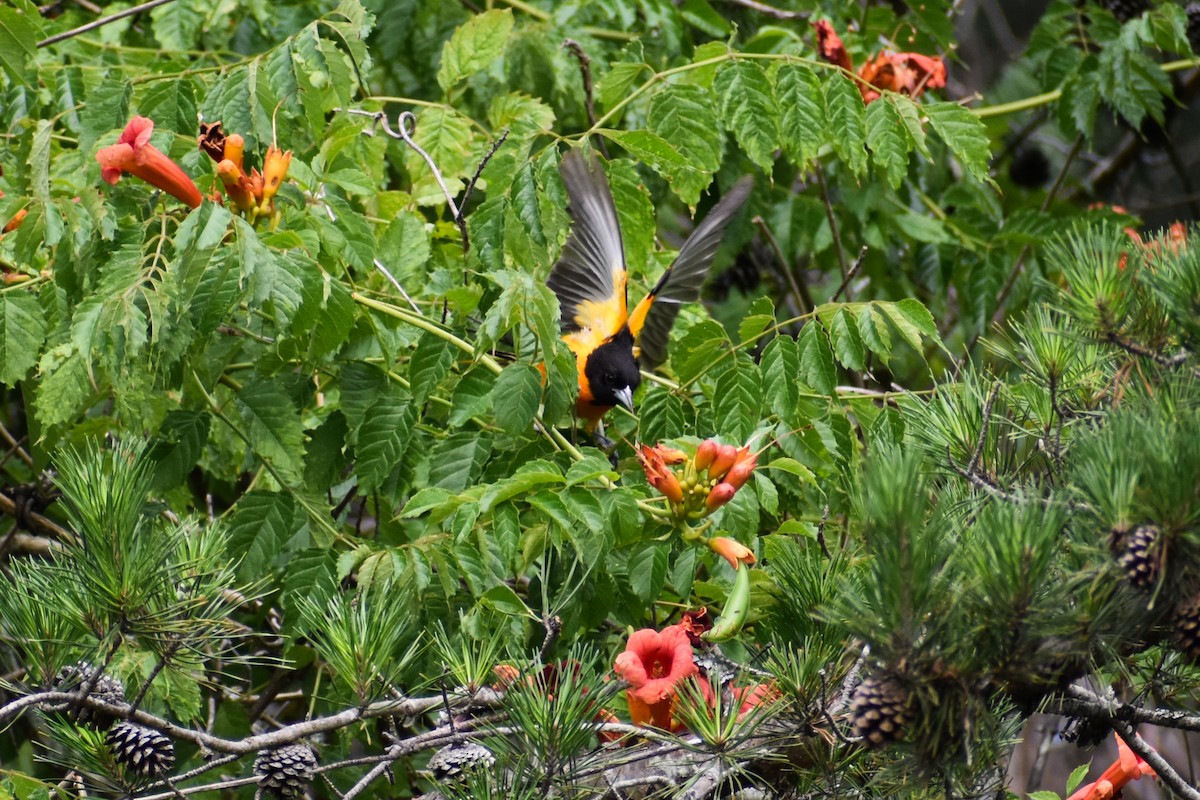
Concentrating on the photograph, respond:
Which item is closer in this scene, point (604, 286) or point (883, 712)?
point (883, 712)

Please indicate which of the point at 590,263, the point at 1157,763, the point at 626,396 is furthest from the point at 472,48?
the point at 1157,763

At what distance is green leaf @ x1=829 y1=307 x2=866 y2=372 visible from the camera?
7.71ft

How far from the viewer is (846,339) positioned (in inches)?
93.5

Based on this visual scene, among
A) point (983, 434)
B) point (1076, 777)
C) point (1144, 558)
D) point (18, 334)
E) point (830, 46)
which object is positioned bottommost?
point (1076, 777)

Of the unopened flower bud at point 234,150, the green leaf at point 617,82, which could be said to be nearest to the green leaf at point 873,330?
the green leaf at point 617,82

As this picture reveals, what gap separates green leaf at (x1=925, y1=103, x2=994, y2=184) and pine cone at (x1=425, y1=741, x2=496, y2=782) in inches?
69.4

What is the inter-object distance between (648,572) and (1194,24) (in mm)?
3692

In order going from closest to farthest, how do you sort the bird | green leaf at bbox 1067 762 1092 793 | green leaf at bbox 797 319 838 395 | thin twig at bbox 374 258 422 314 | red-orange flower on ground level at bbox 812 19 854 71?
green leaf at bbox 1067 762 1092 793 → green leaf at bbox 797 319 838 395 → thin twig at bbox 374 258 422 314 → the bird → red-orange flower on ground level at bbox 812 19 854 71

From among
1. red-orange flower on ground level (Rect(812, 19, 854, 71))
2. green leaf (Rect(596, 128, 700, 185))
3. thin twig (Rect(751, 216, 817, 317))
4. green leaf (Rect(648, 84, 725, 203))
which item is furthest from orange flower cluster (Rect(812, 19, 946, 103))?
green leaf (Rect(596, 128, 700, 185))

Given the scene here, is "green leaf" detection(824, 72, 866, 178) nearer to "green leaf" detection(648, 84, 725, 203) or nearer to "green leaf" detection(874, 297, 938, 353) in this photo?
"green leaf" detection(648, 84, 725, 203)

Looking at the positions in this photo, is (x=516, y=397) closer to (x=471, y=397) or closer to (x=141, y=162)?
(x=471, y=397)

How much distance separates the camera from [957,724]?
126 cm

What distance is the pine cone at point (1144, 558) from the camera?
1.17m

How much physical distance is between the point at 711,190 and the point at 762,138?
133 cm
